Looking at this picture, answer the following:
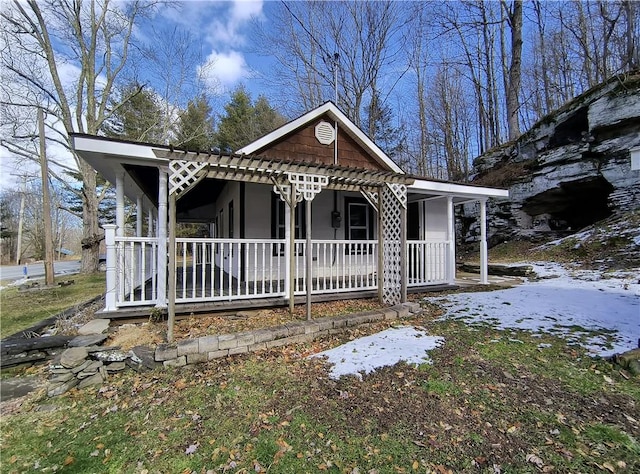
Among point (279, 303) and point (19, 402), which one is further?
point (279, 303)

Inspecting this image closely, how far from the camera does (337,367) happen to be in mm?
3834

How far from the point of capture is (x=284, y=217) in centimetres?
790

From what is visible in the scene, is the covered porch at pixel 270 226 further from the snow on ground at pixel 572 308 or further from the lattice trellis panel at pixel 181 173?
the snow on ground at pixel 572 308

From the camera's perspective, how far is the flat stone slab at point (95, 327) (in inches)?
Result: 175

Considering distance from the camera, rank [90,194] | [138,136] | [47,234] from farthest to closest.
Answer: [138,136]
[90,194]
[47,234]

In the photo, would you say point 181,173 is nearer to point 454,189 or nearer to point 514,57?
point 454,189

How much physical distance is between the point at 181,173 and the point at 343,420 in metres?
3.80

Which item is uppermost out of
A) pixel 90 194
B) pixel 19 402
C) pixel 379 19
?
pixel 379 19

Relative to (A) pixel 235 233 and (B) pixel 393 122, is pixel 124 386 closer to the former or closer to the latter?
(A) pixel 235 233

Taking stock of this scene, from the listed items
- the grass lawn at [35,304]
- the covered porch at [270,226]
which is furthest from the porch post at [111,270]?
the grass lawn at [35,304]

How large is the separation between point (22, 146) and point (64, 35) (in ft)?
19.9

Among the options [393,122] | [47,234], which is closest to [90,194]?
[47,234]

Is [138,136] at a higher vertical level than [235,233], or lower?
higher

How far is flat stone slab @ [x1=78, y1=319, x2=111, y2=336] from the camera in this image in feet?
14.6
